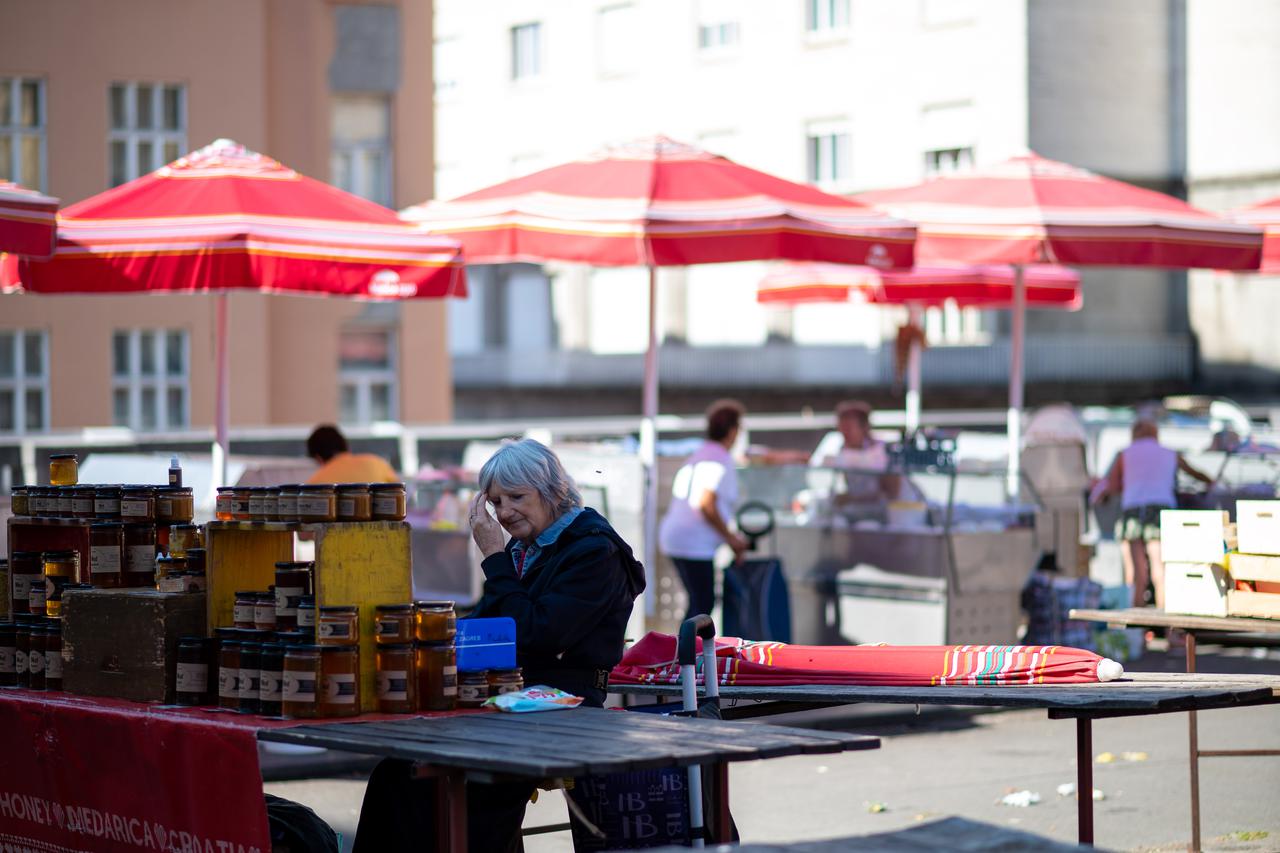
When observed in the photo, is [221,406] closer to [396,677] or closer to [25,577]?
[25,577]

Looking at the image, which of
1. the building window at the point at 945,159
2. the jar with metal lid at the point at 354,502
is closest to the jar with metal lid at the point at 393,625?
the jar with metal lid at the point at 354,502

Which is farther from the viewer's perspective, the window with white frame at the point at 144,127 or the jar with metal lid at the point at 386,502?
the window with white frame at the point at 144,127

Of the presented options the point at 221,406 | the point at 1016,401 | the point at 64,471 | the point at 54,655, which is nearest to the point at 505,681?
the point at 54,655

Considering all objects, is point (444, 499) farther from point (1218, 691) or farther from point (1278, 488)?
point (1218, 691)

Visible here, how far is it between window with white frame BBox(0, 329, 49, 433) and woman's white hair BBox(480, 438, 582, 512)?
798 inches

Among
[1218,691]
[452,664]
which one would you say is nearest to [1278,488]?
[1218,691]

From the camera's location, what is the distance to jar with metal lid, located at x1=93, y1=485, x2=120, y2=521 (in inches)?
254

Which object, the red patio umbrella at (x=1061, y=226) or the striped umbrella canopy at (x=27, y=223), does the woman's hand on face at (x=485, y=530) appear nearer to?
the striped umbrella canopy at (x=27, y=223)

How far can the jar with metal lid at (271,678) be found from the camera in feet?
18.2

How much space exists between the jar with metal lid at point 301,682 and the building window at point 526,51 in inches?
1941

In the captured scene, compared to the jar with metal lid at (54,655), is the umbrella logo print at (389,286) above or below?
above

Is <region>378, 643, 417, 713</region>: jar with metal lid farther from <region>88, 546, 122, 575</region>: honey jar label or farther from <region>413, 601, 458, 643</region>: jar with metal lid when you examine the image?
<region>88, 546, 122, 575</region>: honey jar label

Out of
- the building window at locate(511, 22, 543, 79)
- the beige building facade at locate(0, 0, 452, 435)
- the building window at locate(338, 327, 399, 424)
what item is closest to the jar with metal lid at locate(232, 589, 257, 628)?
the beige building facade at locate(0, 0, 452, 435)

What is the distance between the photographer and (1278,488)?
15.1 meters
